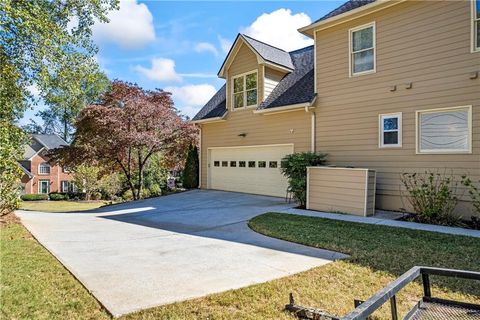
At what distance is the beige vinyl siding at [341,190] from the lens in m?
8.83

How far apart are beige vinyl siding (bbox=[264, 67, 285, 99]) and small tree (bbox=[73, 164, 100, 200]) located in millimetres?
20974

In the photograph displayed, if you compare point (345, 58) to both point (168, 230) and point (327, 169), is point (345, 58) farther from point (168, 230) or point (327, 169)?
point (168, 230)

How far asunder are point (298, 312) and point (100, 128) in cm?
1383

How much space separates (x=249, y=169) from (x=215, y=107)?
4.00 m

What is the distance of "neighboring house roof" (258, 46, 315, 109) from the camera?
11.8 m

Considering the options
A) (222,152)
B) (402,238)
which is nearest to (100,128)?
(222,152)

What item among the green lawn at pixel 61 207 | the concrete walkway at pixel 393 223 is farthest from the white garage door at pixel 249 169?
the green lawn at pixel 61 207

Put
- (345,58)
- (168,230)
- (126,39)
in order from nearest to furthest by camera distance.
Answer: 1. (168,230)
2. (345,58)
3. (126,39)

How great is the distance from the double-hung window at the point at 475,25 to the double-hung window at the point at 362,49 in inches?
100

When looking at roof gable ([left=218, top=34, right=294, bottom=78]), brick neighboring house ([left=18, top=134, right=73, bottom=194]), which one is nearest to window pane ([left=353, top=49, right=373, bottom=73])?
roof gable ([left=218, top=34, right=294, bottom=78])

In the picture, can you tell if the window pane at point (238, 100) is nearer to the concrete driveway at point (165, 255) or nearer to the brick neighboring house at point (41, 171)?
the concrete driveway at point (165, 255)

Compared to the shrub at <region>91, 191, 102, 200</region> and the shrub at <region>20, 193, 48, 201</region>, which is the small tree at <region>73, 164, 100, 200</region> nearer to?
the shrub at <region>91, 191, 102, 200</region>

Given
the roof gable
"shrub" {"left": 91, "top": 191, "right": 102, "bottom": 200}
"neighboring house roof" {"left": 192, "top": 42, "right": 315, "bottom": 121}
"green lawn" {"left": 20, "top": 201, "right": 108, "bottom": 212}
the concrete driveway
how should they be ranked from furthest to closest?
"shrub" {"left": 91, "top": 191, "right": 102, "bottom": 200}, "green lawn" {"left": 20, "top": 201, "right": 108, "bottom": 212}, the roof gable, "neighboring house roof" {"left": 192, "top": 42, "right": 315, "bottom": 121}, the concrete driveway

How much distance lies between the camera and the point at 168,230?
289 inches
